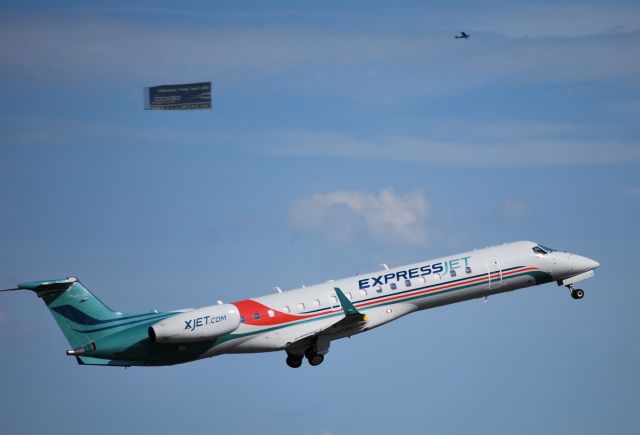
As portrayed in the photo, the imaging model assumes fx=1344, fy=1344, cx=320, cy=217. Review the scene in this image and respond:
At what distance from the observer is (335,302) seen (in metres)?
55.1

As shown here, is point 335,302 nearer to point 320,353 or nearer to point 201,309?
point 320,353

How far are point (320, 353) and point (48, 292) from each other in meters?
11.4

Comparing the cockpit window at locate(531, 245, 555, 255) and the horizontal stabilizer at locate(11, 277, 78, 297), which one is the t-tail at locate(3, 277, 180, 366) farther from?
the cockpit window at locate(531, 245, 555, 255)

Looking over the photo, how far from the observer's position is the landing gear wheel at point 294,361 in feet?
185

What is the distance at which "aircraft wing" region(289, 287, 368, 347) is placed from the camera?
174ft

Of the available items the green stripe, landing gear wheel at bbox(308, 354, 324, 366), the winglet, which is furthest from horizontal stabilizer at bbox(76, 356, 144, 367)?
the winglet

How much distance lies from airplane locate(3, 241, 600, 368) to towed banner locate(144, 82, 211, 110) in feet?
42.2

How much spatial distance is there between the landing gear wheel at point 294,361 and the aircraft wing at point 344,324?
1.73 m

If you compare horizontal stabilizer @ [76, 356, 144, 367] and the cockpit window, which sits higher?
the cockpit window

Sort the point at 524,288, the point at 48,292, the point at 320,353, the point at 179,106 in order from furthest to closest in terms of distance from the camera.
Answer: the point at 179,106
the point at 524,288
the point at 320,353
the point at 48,292

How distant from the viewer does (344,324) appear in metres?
54.1

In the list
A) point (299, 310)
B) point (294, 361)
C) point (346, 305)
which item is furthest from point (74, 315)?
point (346, 305)

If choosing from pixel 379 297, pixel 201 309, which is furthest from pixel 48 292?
pixel 379 297

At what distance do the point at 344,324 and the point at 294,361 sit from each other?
359cm
